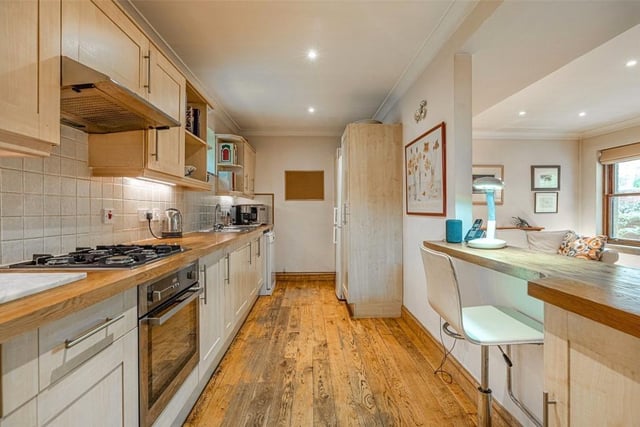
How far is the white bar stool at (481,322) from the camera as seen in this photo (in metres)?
1.23

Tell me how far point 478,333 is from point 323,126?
4.03 meters

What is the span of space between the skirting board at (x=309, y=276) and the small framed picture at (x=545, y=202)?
3.62 metres

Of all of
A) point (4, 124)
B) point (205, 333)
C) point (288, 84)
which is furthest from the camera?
point (288, 84)

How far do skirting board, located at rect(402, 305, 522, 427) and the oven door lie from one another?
1.64 meters

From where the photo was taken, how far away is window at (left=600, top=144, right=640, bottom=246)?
452cm

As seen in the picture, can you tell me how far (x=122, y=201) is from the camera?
2006 millimetres

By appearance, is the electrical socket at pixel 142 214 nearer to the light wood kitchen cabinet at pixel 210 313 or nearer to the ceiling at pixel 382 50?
the light wood kitchen cabinet at pixel 210 313

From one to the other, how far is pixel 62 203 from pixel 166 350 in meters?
0.90

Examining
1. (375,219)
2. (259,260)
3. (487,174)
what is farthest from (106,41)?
(487,174)

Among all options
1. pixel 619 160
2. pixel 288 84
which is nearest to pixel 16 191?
pixel 288 84

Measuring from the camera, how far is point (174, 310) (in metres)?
1.41

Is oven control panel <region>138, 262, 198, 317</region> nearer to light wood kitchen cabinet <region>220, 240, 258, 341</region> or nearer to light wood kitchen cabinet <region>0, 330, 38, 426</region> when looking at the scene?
light wood kitchen cabinet <region>0, 330, 38, 426</region>

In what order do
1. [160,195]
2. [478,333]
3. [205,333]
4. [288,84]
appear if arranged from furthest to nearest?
[288,84] < [160,195] < [205,333] < [478,333]

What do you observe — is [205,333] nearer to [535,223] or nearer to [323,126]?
[323,126]
